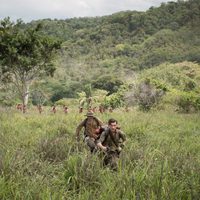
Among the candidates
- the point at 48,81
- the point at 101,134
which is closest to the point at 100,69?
the point at 48,81

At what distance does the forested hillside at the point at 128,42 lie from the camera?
245ft

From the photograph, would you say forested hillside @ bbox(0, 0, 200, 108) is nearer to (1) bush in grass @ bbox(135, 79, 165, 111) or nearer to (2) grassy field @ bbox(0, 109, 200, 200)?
(1) bush in grass @ bbox(135, 79, 165, 111)

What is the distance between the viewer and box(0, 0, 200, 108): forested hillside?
Result: 245ft

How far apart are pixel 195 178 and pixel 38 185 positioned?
2.09 meters

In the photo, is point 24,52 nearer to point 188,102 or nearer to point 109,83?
point 188,102

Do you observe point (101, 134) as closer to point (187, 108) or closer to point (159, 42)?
point (187, 108)

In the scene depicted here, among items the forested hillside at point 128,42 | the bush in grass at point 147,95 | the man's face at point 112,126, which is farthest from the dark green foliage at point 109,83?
the man's face at point 112,126

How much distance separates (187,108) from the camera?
3077 cm

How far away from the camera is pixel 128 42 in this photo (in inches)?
3536

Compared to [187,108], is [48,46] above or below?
above

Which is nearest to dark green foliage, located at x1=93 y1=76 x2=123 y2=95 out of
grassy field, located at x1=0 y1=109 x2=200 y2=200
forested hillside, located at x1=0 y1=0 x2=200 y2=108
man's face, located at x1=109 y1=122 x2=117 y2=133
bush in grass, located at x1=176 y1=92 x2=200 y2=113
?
forested hillside, located at x1=0 y1=0 x2=200 y2=108

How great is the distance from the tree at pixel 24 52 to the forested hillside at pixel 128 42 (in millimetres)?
33543

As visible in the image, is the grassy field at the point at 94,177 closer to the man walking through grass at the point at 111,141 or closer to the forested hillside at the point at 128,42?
the man walking through grass at the point at 111,141

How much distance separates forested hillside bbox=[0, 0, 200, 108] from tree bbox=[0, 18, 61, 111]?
3354cm
